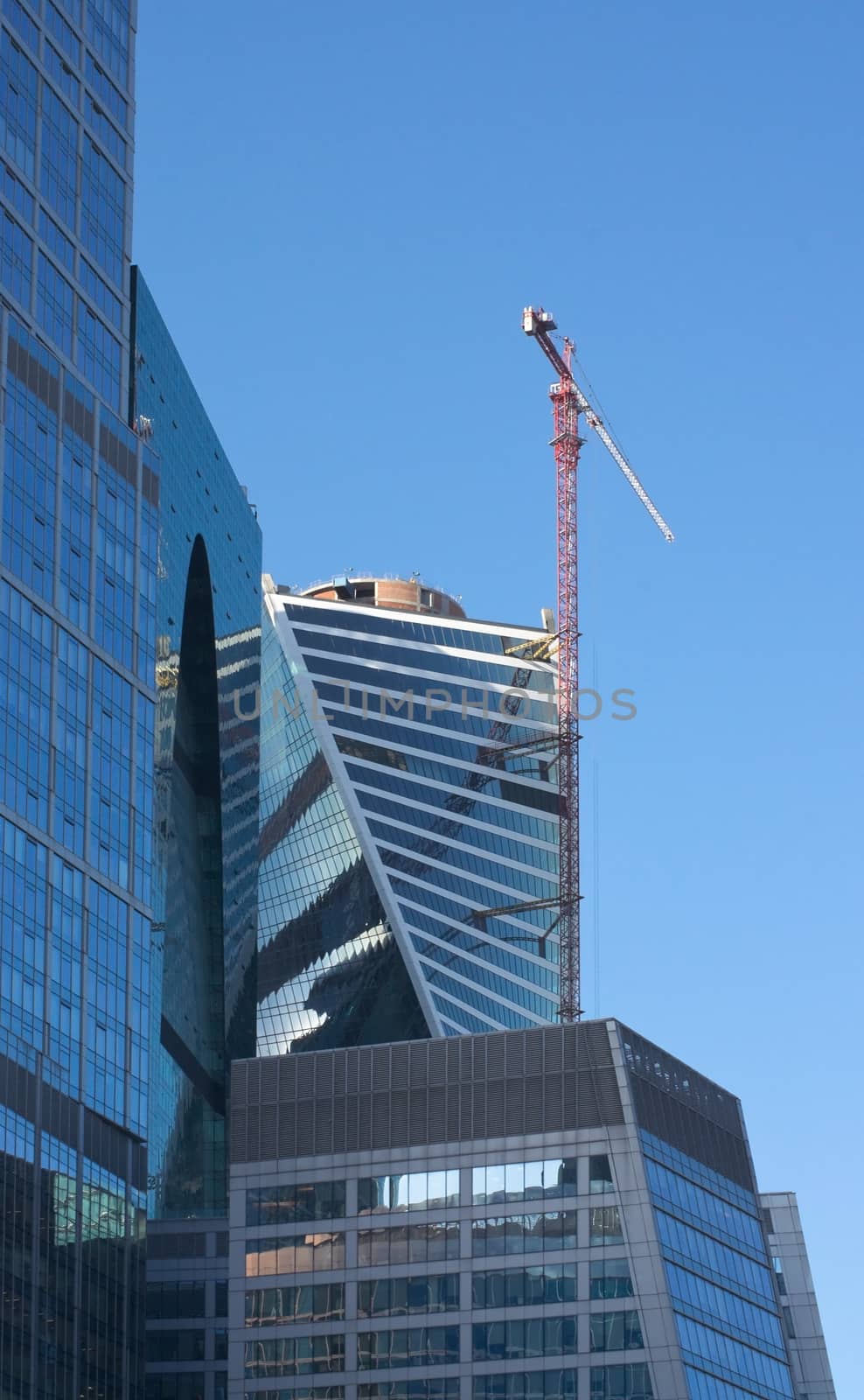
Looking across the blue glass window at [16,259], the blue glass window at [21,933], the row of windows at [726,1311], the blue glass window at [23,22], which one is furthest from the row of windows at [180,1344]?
the blue glass window at [23,22]

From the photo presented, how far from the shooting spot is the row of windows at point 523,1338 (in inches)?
4094

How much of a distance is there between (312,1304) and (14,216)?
49.4 metres

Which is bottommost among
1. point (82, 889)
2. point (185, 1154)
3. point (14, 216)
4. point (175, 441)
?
point (82, 889)

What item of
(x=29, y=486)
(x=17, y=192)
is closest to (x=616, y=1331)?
(x=29, y=486)

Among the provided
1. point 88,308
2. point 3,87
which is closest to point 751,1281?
point 88,308

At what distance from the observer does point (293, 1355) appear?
10800cm

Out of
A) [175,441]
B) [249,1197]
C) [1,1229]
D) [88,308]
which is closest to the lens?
[1,1229]

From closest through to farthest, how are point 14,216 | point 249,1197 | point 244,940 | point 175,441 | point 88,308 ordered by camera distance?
point 249,1197 < point 14,216 < point 88,308 < point 175,441 < point 244,940

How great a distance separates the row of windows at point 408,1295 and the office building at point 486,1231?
8 cm

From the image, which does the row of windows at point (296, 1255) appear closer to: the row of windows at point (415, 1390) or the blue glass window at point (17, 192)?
the row of windows at point (415, 1390)

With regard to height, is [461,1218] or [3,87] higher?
[3,87]

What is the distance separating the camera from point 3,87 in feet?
393

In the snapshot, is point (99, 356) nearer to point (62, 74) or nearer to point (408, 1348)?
point (62, 74)

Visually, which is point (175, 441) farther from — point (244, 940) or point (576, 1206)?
point (576, 1206)
